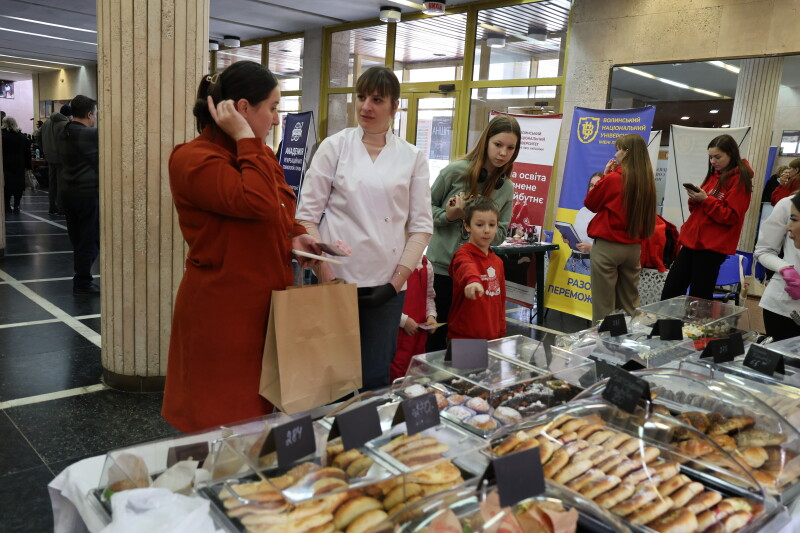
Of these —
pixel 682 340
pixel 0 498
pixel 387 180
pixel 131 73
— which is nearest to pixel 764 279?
pixel 682 340

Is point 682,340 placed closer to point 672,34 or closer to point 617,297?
point 617,297

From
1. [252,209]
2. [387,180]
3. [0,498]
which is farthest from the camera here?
Result: [0,498]

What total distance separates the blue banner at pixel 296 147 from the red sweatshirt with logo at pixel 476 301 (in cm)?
512

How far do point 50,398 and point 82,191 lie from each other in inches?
125

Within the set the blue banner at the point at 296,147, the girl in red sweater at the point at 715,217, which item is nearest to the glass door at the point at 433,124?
the blue banner at the point at 296,147

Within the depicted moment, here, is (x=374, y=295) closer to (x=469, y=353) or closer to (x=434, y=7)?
(x=469, y=353)

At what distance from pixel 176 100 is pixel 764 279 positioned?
20.0 ft

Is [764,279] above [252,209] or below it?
below

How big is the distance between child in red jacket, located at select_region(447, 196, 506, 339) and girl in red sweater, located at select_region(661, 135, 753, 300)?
98.9 inches

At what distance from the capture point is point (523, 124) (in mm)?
6531

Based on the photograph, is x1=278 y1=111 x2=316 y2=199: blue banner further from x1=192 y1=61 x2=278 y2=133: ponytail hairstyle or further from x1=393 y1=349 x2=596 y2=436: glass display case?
x1=393 y1=349 x2=596 y2=436: glass display case

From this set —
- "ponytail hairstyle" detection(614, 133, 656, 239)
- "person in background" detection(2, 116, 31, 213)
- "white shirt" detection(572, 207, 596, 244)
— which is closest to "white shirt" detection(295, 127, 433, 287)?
"ponytail hairstyle" detection(614, 133, 656, 239)

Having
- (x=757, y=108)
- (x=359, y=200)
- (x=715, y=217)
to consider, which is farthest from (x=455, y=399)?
(x=757, y=108)

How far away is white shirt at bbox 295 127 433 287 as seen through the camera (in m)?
2.26
